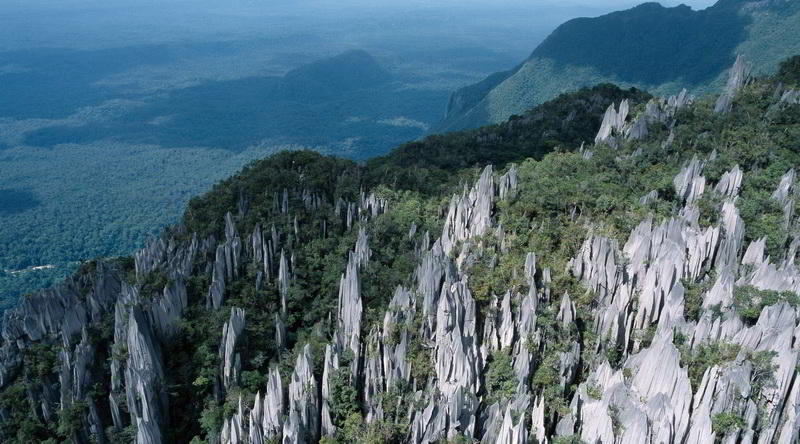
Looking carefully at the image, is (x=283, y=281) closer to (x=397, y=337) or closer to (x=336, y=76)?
(x=397, y=337)

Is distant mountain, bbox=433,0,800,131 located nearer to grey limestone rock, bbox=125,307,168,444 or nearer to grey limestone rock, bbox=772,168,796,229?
grey limestone rock, bbox=772,168,796,229

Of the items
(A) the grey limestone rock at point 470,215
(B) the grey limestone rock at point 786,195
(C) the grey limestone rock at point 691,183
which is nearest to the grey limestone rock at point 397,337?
(A) the grey limestone rock at point 470,215

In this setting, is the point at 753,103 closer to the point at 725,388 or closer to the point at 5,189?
the point at 725,388

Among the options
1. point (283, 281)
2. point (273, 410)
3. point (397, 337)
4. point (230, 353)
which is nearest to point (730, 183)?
point (397, 337)

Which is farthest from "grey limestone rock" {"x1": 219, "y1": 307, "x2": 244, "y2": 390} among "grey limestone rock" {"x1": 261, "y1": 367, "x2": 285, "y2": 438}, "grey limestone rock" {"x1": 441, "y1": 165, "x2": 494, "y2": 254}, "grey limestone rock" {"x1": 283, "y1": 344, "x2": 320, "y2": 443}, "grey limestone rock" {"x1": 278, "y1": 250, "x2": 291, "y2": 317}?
"grey limestone rock" {"x1": 441, "y1": 165, "x2": 494, "y2": 254}

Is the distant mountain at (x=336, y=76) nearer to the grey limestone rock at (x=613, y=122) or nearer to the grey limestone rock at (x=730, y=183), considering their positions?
the grey limestone rock at (x=613, y=122)

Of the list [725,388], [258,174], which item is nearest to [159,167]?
[258,174]
